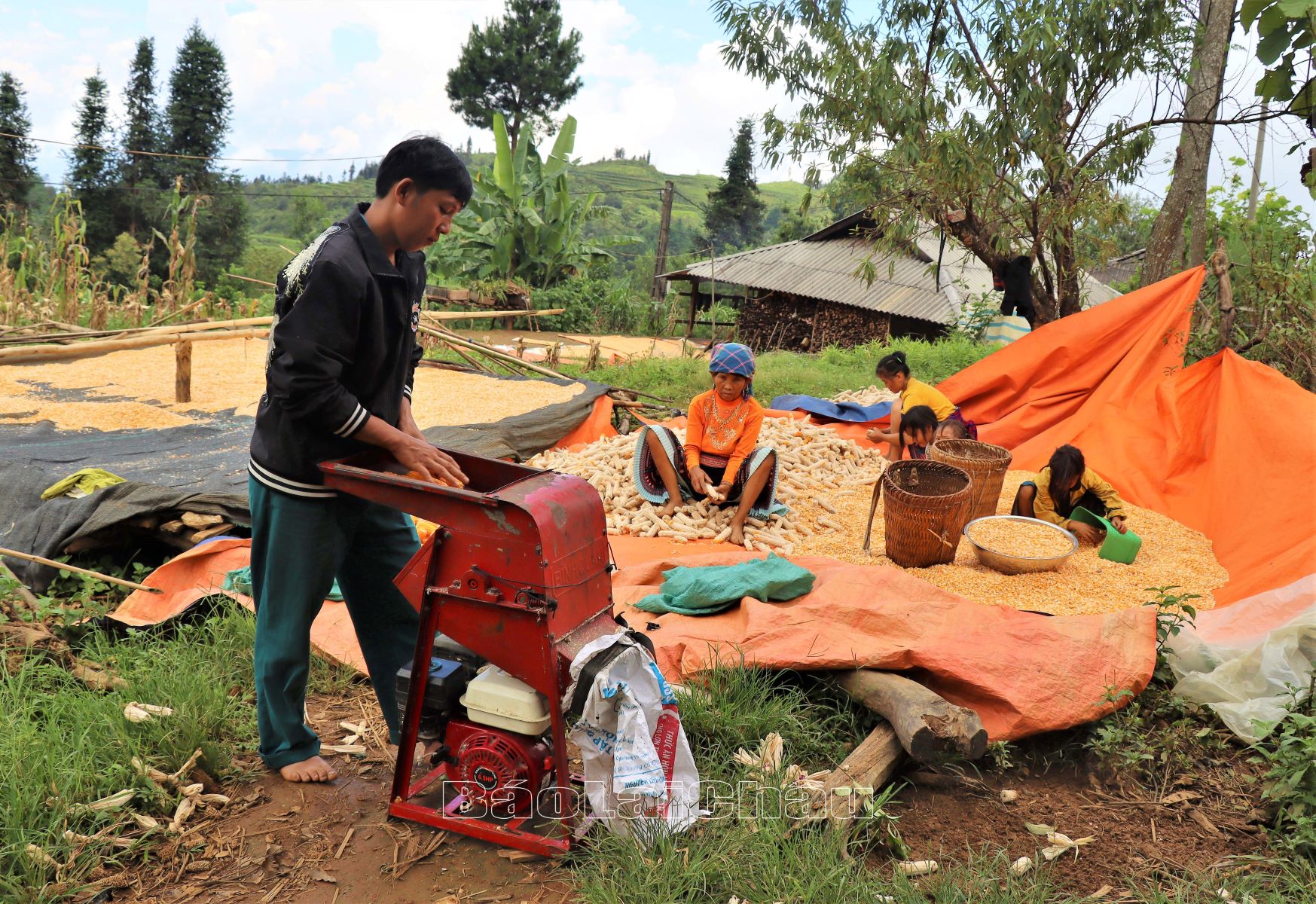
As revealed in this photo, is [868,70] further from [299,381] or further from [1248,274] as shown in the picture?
[299,381]

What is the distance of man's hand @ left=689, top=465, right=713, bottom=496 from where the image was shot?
193 inches

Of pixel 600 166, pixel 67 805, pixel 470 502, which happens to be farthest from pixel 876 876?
pixel 600 166

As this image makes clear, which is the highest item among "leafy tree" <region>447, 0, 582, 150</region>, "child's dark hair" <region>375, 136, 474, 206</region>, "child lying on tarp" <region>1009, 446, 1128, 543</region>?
"leafy tree" <region>447, 0, 582, 150</region>

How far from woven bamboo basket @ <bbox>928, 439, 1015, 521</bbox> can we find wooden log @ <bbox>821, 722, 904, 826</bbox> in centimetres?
240

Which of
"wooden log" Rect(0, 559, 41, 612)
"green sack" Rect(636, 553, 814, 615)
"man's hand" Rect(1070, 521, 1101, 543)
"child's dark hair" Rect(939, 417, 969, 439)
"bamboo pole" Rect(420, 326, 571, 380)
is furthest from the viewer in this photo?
"bamboo pole" Rect(420, 326, 571, 380)

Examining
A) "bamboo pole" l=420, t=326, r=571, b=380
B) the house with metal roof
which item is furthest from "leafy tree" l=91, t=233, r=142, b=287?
"bamboo pole" l=420, t=326, r=571, b=380

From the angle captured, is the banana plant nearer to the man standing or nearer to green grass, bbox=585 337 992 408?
green grass, bbox=585 337 992 408

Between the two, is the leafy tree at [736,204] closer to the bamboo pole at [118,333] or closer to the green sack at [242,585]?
the bamboo pole at [118,333]

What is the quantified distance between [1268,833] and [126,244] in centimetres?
2307

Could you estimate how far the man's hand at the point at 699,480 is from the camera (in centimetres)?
489

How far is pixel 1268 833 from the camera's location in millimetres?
2389

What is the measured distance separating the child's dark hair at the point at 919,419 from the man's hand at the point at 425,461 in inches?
156

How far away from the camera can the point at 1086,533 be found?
4676 millimetres

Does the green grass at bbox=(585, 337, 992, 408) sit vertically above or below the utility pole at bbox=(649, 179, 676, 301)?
below
